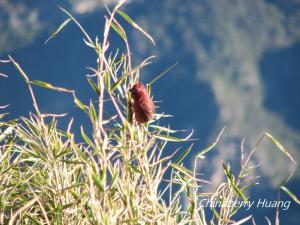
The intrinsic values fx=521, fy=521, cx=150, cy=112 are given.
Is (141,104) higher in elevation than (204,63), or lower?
lower

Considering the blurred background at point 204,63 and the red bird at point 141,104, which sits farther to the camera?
the blurred background at point 204,63

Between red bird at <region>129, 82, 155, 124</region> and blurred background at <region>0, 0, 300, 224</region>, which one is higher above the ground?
blurred background at <region>0, 0, 300, 224</region>

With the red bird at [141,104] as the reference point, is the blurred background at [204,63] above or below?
above

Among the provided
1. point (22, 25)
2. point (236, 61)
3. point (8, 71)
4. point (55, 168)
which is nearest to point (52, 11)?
point (22, 25)

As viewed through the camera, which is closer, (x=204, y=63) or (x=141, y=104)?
(x=141, y=104)
